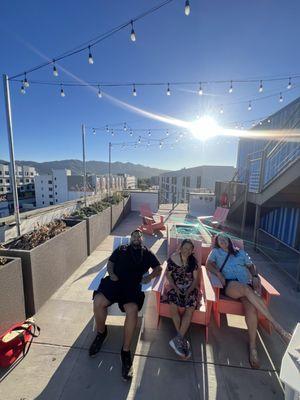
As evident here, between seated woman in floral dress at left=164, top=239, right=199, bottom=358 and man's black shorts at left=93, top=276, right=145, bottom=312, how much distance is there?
13.4 inches

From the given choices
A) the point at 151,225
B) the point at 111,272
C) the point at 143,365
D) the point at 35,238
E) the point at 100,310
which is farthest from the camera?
the point at 151,225

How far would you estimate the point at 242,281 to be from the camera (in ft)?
7.92

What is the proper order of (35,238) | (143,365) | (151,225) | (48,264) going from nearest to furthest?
1. (143,365)
2. (48,264)
3. (35,238)
4. (151,225)

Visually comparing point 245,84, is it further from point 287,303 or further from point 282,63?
point 287,303

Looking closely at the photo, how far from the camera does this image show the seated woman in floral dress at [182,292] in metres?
2.07

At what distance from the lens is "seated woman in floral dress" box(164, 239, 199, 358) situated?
2.07 meters

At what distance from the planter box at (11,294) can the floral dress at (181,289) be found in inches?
62.2

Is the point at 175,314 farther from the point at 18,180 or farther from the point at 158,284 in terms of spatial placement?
the point at 18,180

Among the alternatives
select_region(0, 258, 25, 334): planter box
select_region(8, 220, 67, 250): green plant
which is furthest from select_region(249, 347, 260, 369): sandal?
select_region(8, 220, 67, 250): green plant

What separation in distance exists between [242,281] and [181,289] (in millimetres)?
730

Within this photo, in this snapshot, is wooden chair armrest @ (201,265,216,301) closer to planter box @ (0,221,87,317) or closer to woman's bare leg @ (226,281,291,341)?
woman's bare leg @ (226,281,291,341)

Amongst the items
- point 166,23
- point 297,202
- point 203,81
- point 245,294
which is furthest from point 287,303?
point 166,23

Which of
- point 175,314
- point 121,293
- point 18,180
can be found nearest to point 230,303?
point 175,314

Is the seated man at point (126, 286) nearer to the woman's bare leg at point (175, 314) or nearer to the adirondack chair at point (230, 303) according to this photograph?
the woman's bare leg at point (175, 314)
